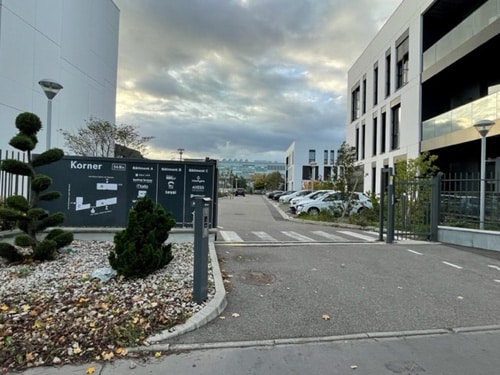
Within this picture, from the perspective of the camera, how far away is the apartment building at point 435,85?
15516 mm

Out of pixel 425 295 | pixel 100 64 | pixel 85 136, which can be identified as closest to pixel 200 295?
pixel 425 295

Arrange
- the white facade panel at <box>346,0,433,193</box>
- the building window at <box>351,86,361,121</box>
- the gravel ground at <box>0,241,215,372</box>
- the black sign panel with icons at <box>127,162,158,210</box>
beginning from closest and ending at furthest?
the gravel ground at <box>0,241,215,372</box> < the black sign panel with icons at <box>127,162,158,210</box> < the white facade panel at <box>346,0,433,193</box> < the building window at <box>351,86,361,121</box>

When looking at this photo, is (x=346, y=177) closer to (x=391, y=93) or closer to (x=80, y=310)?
(x=391, y=93)

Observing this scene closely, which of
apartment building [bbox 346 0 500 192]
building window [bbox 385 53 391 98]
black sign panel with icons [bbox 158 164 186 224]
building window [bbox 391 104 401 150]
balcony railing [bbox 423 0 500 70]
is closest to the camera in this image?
black sign panel with icons [bbox 158 164 186 224]

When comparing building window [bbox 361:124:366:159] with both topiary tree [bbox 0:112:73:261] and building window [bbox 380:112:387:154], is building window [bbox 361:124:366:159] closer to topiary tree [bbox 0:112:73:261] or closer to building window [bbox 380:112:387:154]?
building window [bbox 380:112:387:154]

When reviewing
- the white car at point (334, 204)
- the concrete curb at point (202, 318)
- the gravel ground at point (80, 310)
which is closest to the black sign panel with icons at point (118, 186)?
the gravel ground at point (80, 310)

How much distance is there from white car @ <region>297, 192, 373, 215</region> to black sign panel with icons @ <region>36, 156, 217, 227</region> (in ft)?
35.1

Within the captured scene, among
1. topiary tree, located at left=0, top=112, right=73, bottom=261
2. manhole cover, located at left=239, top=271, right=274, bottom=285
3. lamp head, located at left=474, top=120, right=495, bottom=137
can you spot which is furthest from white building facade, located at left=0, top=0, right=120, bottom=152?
lamp head, located at left=474, top=120, right=495, bottom=137

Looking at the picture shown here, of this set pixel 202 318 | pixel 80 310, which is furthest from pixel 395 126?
pixel 80 310

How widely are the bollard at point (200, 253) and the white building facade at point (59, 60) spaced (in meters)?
10.6

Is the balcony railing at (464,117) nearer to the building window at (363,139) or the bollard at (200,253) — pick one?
the building window at (363,139)

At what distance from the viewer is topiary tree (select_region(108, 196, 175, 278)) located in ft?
17.9

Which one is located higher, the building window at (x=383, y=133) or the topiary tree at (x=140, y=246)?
the building window at (x=383, y=133)

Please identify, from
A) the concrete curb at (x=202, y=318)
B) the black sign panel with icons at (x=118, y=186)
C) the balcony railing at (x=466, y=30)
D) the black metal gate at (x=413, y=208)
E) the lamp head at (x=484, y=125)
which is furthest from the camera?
the balcony railing at (x=466, y=30)
